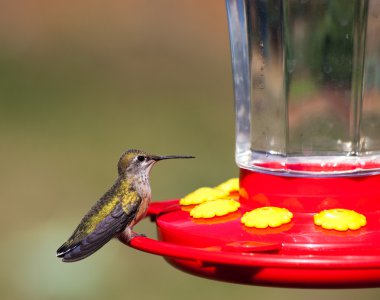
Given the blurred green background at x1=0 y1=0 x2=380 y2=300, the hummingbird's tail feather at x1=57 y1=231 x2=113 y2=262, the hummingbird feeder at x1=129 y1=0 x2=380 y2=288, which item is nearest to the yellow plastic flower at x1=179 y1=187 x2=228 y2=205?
the hummingbird feeder at x1=129 y1=0 x2=380 y2=288

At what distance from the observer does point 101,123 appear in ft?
33.4

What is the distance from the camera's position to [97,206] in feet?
12.2

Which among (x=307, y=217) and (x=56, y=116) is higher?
(x=307, y=217)

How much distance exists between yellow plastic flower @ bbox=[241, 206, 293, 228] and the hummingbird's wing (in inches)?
25.8

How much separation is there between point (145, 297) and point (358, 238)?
397cm

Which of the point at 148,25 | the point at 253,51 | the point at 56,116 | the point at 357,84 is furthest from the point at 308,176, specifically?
the point at 148,25

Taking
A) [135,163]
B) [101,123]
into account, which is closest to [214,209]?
[135,163]

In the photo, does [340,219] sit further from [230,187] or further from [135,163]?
[135,163]

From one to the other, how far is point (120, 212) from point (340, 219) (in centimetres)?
103

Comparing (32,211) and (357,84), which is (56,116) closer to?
(32,211)

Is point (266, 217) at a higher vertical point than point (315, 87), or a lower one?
lower

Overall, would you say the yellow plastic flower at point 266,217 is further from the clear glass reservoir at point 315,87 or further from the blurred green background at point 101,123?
the blurred green background at point 101,123

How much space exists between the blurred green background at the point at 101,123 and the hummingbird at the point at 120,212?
251 cm

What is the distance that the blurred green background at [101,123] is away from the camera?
657 centimetres
